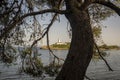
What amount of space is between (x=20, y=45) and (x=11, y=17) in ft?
5.30

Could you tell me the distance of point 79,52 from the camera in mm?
8789

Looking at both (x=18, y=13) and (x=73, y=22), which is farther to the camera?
(x=18, y=13)

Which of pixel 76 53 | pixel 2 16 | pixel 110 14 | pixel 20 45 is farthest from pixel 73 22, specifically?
pixel 110 14

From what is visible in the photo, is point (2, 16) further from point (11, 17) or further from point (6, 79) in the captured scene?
point (6, 79)

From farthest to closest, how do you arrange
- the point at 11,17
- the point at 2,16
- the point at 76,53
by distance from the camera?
the point at 11,17, the point at 2,16, the point at 76,53

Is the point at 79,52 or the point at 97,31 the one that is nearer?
the point at 79,52

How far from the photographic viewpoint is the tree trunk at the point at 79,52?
8797 millimetres

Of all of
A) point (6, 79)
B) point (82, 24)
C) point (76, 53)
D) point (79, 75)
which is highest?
point (82, 24)

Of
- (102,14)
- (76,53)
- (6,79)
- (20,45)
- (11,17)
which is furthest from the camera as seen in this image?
(6,79)

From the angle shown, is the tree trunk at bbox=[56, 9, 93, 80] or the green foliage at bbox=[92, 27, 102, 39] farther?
the green foliage at bbox=[92, 27, 102, 39]

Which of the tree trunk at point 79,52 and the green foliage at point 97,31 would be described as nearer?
the tree trunk at point 79,52

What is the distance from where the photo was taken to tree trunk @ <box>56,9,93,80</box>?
28.9 feet

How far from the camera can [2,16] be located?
30.9 feet

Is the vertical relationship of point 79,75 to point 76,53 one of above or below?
below
